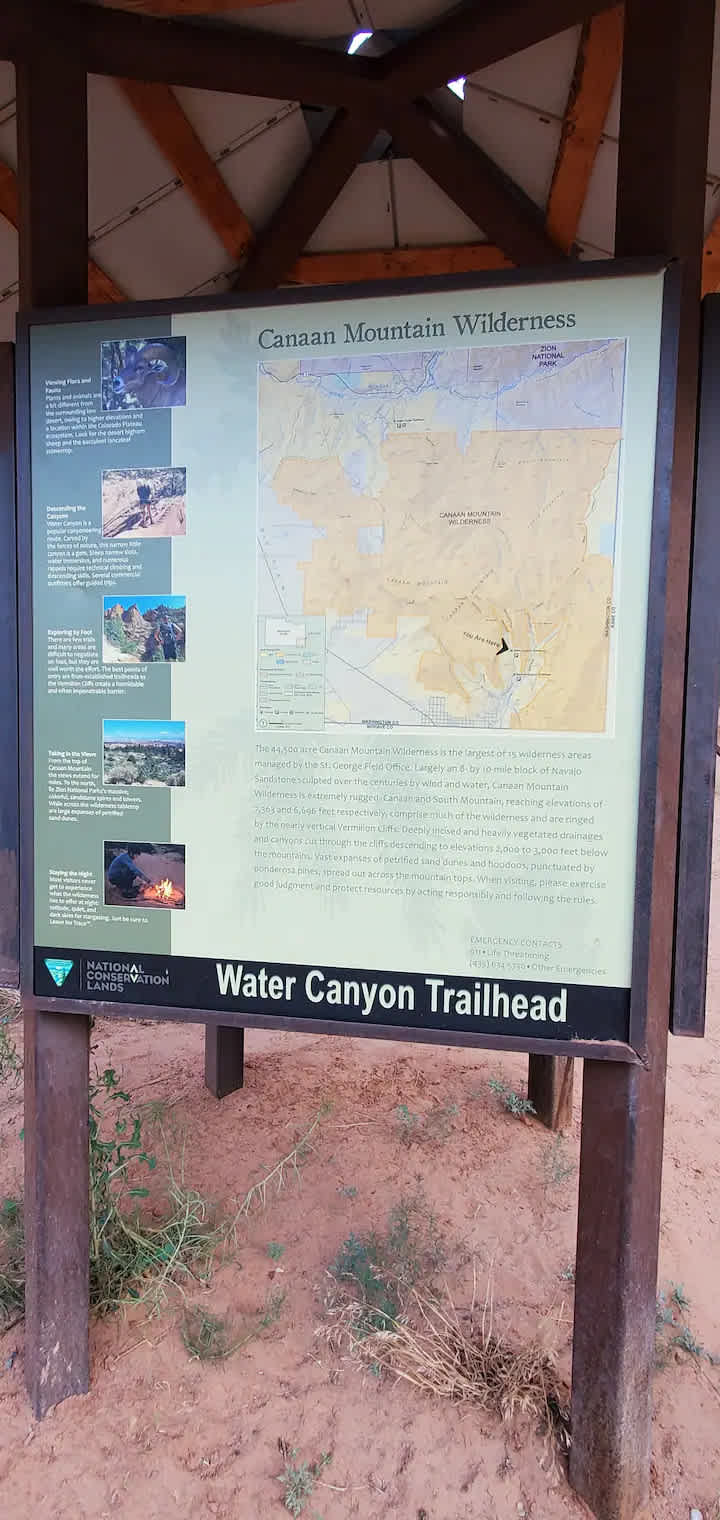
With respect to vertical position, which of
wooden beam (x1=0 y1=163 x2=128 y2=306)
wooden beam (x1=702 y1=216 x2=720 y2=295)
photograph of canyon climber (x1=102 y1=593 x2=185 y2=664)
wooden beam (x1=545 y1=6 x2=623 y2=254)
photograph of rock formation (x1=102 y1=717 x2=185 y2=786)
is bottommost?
photograph of rock formation (x1=102 y1=717 x2=185 y2=786)

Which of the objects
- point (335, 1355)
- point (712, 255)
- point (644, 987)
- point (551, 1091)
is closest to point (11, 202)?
point (712, 255)

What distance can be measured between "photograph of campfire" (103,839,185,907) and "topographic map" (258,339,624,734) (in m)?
0.44

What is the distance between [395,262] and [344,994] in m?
3.70

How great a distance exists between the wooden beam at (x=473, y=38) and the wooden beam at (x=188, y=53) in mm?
157

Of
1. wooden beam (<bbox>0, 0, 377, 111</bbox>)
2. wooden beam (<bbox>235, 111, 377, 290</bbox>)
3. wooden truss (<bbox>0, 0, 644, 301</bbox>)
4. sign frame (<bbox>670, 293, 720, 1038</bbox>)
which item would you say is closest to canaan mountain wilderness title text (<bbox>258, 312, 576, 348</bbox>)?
sign frame (<bbox>670, 293, 720, 1038</bbox>)

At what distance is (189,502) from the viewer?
1991 millimetres

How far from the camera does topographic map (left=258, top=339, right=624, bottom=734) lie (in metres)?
1.81

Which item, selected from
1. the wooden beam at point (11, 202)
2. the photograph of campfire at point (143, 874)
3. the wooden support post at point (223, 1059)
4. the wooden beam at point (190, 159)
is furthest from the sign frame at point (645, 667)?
the wooden support post at point (223, 1059)

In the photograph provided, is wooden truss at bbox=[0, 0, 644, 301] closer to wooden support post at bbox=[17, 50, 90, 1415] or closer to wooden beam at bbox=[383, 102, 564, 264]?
wooden beam at bbox=[383, 102, 564, 264]

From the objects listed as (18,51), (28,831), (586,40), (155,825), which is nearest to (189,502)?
(155,825)

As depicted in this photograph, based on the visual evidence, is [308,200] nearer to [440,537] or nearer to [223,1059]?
[440,537]

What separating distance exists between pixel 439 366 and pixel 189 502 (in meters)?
0.66

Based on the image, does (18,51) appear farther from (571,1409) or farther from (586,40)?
(571,1409)

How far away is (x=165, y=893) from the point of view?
2086 millimetres
